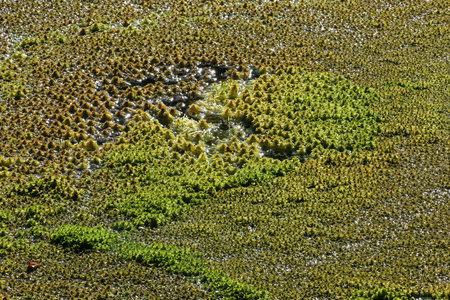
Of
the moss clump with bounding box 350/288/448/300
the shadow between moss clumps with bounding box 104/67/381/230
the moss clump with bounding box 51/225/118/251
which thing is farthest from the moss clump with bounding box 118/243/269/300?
the moss clump with bounding box 350/288/448/300

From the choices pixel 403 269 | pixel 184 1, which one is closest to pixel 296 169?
pixel 403 269

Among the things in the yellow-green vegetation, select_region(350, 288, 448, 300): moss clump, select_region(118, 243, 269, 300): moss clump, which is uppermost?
the yellow-green vegetation

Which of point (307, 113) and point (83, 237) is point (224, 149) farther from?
point (83, 237)

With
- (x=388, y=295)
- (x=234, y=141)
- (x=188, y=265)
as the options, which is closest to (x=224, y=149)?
(x=234, y=141)

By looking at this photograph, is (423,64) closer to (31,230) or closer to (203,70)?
(203,70)

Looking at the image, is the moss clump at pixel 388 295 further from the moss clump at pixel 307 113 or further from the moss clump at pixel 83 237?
the moss clump at pixel 307 113

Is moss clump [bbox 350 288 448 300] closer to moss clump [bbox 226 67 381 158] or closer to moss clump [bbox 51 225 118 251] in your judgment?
moss clump [bbox 51 225 118 251]

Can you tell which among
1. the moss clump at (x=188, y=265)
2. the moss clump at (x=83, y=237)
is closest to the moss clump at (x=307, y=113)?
the moss clump at (x=188, y=265)

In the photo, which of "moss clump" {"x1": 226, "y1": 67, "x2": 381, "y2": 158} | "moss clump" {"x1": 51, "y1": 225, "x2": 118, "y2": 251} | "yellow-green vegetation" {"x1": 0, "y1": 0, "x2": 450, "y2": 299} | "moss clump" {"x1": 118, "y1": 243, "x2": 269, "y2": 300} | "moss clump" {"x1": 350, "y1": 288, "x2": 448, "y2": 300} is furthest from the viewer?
"moss clump" {"x1": 226, "y1": 67, "x2": 381, "y2": 158}
